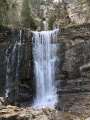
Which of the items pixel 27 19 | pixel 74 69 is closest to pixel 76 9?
pixel 27 19

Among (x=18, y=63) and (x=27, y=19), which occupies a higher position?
(x=27, y=19)

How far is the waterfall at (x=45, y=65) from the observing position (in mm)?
19000

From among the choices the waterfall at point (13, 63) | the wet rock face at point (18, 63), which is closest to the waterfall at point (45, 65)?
the wet rock face at point (18, 63)

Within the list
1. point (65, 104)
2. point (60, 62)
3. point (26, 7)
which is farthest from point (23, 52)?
point (26, 7)

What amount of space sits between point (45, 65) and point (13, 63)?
4072 mm

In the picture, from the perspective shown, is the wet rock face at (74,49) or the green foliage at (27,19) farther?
the green foliage at (27,19)

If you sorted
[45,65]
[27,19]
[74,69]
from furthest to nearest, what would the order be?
[27,19] → [45,65] → [74,69]

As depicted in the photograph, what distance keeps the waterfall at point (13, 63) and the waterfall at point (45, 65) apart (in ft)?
7.05

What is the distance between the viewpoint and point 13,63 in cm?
1984

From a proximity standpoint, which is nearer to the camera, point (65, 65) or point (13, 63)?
point (65, 65)

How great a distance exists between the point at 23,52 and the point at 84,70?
26.0 ft

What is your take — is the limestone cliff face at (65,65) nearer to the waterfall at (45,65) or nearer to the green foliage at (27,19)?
the waterfall at (45,65)

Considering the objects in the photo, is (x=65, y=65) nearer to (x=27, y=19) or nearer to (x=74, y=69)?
(x=74, y=69)

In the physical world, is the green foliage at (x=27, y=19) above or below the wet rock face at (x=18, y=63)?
above
